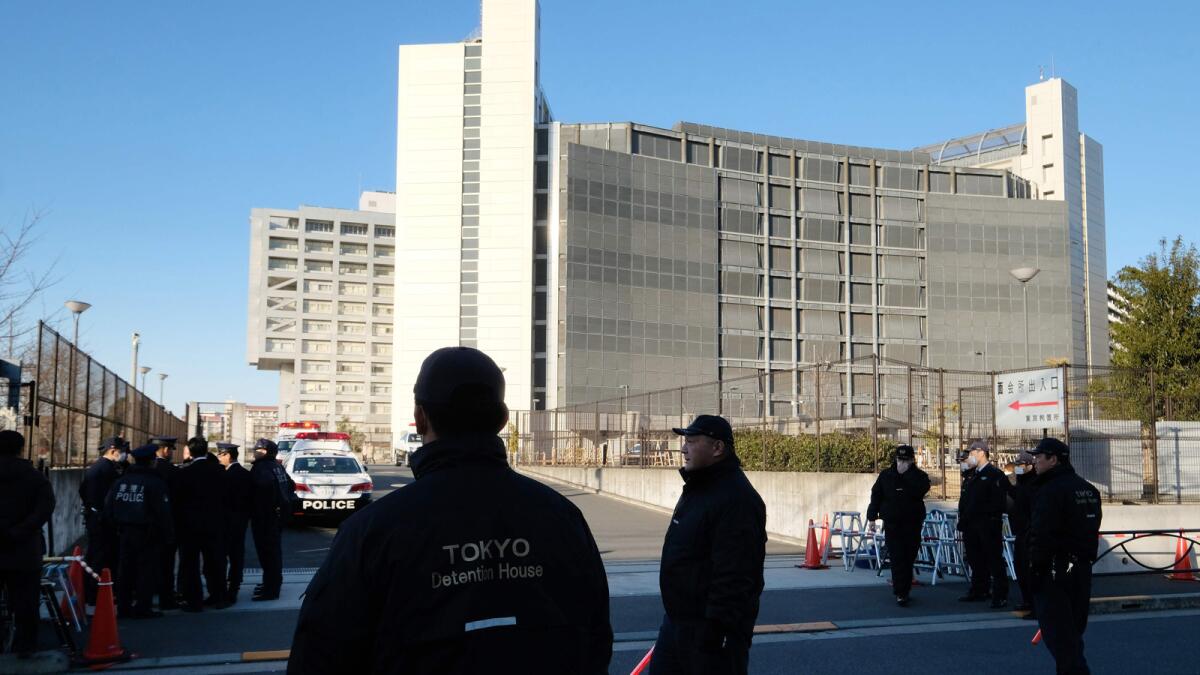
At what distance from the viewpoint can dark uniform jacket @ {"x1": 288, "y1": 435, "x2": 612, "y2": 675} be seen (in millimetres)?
2221

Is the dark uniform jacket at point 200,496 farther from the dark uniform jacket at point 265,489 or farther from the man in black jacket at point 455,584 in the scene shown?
the man in black jacket at point 455,584

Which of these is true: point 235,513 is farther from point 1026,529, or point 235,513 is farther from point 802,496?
point 802,496

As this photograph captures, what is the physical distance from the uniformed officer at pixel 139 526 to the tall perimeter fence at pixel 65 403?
4.17 m

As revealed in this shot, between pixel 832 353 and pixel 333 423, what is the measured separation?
55780 mm

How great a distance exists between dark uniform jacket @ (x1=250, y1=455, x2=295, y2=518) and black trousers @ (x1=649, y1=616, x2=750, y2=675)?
306 inches

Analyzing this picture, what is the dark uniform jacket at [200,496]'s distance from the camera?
11250 millimetres

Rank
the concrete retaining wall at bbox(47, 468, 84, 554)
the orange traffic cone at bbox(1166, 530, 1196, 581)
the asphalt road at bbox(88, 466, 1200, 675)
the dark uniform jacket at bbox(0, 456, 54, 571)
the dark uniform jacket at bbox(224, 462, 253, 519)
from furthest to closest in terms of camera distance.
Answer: the concrete retaining wall at bbox(47, 468, 84, 554) → the orange traffic cone at bbox(1166, 530, 1196, 581) → the dark uniform jacket at bbox(224, 462, 253, 519) → the asphalt road at bbox(88, 466, 1200, 675) → the dark uniform jacket at bbox(0, 456, 54, 571)

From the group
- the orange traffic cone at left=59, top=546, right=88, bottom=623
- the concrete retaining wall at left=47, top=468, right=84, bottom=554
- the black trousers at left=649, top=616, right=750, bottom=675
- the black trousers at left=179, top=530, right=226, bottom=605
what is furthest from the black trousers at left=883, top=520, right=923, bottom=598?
the concrete retaining wall at left=47, top=468, right=84, bottom=554

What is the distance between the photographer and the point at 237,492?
11.8 meters

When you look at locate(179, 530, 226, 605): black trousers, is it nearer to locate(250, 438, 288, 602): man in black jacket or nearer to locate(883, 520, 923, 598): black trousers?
locate(250, 438, 288, 602): man in black jacket

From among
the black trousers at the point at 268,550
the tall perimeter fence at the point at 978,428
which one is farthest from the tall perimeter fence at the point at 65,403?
the tall perimeter fence at the point at 978,428

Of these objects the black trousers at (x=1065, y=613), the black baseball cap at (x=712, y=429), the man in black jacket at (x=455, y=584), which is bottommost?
the black trousers at (x=1065, y=613)

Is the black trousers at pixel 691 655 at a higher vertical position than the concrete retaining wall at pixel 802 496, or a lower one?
higher

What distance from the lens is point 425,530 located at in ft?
7.47
